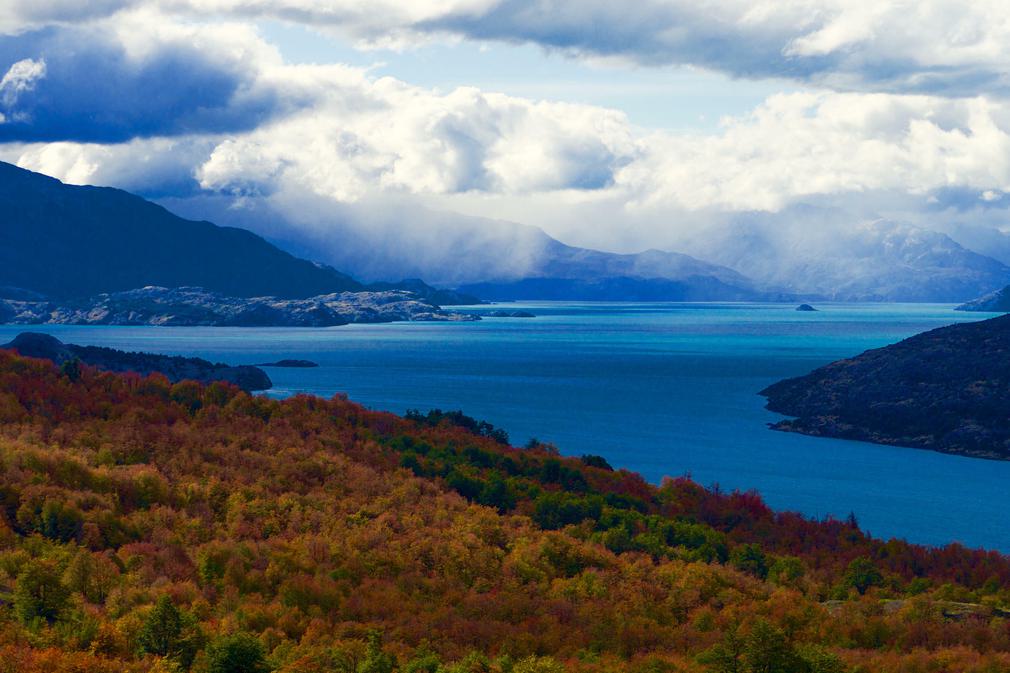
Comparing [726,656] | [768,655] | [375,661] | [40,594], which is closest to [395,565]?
[375,661]

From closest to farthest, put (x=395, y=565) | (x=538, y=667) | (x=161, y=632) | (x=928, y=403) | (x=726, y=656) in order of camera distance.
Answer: (x=538, y=667), (x=161, y=632), (x=726, y=656), (x=395, y=565), (x=928, y=403)

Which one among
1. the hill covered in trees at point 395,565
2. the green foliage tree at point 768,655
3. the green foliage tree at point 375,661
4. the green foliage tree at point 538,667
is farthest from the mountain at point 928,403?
the green foliage tree at point 375,661

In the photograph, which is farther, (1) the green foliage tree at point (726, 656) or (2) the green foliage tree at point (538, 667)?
(1) the green foliage tree at point (726, 656)

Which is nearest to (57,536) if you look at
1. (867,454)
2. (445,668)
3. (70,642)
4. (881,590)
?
(70,642)

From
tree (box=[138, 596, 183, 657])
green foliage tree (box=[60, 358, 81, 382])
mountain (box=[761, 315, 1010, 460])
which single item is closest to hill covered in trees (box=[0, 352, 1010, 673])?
tree (box=[138, 596, 183, 657])

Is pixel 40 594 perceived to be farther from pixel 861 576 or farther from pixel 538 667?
pixel 861 576

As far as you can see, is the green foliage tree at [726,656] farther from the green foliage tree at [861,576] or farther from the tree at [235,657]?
the green foliage tree at [861,576]

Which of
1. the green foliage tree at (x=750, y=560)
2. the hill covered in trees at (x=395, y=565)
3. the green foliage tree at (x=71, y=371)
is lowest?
the green foliage tree at (x=750, y=560)

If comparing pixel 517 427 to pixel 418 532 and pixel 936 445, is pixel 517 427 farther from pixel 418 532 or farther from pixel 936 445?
pixel 418 532
